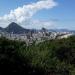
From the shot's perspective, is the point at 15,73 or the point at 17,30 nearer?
the point at 15,73

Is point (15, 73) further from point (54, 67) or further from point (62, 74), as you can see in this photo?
point (54, 67)

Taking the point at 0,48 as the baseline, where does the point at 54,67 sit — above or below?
below

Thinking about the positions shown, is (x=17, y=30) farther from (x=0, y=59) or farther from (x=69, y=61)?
(x=0, y=59)

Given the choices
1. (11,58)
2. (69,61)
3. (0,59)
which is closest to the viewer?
(0,59)

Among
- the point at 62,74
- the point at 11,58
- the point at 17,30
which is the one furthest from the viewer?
the point at 17,30

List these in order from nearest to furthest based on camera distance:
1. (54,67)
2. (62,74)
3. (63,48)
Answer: (62,74) < (54,67) < (63,48)

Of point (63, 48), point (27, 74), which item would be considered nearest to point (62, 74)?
point (27, 74)

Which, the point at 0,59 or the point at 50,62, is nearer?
the point at 0,59

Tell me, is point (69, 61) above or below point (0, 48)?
below

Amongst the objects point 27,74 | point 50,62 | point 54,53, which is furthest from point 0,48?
point 54,53
